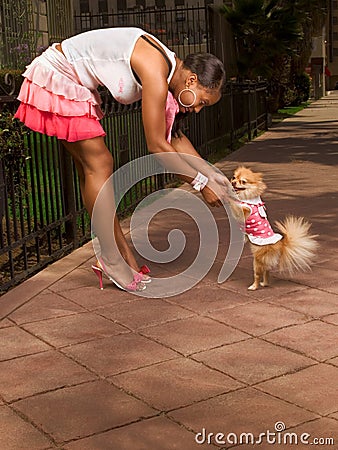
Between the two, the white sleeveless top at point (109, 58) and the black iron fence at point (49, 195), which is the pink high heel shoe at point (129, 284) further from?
the white sleeveless top at point (109, 58)

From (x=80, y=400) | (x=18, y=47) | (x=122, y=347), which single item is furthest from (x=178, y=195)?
(x=18, y=47)

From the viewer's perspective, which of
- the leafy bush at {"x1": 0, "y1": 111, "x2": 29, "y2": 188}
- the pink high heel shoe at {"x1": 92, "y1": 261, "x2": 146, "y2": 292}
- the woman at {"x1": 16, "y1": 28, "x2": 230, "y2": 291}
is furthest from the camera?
the leafy bush at {"x1": 0, "y1": 111, "x2": 29, "y2": 188}

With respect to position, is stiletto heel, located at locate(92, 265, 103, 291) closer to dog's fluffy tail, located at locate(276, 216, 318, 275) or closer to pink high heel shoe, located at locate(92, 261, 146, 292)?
pink high heel shoe, located at locate(92, 261, 146, 292)

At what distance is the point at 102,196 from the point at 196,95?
0.90 metres

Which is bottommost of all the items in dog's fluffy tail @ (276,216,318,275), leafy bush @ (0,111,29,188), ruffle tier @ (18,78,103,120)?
dog's fluffy tail @ (276,216,318,275)

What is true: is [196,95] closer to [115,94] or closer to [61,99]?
[115,94]

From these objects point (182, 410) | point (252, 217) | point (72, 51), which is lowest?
point (182, 410)

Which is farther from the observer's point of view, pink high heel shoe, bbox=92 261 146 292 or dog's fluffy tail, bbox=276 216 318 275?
pink high heel shoe, bbox=92 261 146 292

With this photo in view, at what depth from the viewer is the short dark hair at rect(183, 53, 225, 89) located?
4.78m

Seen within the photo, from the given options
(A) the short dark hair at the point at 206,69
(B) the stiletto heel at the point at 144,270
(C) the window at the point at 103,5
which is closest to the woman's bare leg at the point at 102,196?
(B) the stiletto heel at the point at 144,270

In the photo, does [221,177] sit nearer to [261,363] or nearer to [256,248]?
[256,248]

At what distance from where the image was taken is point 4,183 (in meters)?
5.38

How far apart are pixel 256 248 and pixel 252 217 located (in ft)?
0.69

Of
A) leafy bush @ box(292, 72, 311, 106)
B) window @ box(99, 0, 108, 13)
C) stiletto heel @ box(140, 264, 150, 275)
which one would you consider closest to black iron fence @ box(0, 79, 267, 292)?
stiletto heel @ box(140, 264, 150, 275)
